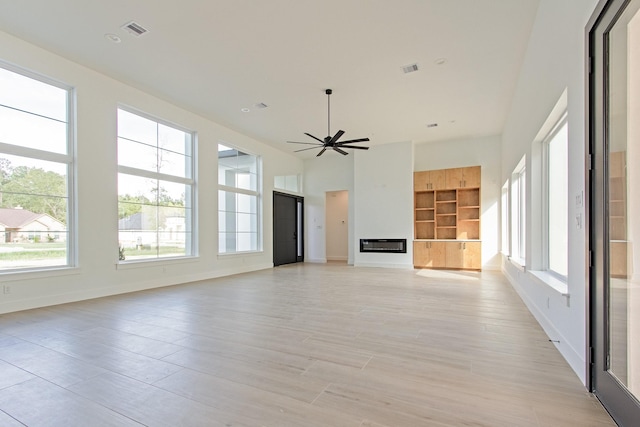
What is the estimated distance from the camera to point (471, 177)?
8.28 metres

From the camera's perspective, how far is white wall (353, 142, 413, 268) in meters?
8.76

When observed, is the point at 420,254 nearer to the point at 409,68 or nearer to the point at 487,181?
the point at 487,181

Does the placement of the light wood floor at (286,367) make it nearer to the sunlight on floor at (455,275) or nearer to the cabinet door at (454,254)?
the sunlight on floor at (455,275)

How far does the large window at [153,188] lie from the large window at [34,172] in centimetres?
82

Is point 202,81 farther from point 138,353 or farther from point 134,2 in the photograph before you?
point 138,353

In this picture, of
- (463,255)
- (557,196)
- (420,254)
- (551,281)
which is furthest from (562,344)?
(420,254)


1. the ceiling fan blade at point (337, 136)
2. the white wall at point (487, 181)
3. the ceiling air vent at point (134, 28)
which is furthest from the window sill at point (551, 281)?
the ceiling air vent at point (134, 28)

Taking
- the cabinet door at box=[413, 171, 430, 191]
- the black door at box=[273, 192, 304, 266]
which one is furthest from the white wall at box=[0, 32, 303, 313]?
the cabinet door at box=[413, 171, 430, 191]

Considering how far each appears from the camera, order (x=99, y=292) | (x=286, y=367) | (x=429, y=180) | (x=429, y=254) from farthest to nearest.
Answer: (x=429, y=180) → (x=429, y=254) → (x=99, y=292) → (x=286, y=367)

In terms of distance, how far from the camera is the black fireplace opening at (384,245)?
8766 millimetres

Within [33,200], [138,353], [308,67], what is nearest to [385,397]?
[138,353]

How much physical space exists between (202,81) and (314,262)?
6.78 meters

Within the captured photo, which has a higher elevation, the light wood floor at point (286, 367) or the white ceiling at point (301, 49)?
the white ceiling at point (301, 49)

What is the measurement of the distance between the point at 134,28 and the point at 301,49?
2036 mm
